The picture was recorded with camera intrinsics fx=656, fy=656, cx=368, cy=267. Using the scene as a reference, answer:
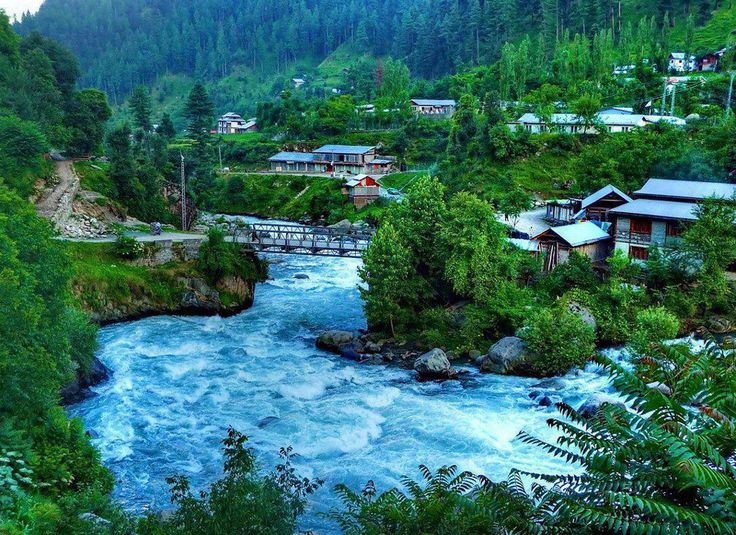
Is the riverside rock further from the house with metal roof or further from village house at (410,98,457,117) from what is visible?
village house at (410,98,457,117)

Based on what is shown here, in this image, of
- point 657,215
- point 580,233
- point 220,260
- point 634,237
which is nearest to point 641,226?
point 634,237

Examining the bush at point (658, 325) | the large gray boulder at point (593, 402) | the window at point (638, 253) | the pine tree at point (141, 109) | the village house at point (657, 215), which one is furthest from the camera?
the pine tree at point (141, 109)

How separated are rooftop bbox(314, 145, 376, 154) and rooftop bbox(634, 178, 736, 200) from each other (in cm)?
4481

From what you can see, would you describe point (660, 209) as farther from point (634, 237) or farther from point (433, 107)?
point (433, 107)

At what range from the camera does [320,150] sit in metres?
82.8

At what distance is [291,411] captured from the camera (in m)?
26.0

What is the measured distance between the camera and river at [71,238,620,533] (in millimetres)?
21391

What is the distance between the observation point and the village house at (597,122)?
2506 inches

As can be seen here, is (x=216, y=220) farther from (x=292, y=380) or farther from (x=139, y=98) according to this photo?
(x=292, y=380)

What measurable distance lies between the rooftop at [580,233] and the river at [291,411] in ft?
33.0

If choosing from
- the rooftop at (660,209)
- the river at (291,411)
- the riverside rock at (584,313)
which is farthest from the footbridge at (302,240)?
the rooftop at (660,209)

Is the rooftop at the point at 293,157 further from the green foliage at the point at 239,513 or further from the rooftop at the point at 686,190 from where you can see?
the green foliage at the point at 239,513

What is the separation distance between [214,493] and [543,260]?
2995 centimetres

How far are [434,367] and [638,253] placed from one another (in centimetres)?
1637
